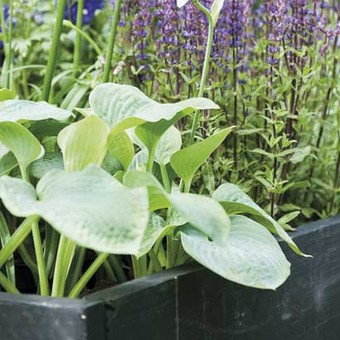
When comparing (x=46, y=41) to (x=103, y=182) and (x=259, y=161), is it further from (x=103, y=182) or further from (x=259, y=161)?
(x=103, y=182)

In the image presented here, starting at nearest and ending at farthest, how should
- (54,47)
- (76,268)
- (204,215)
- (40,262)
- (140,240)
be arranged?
(140,240)
(204,215)
(40,262)
(76,268)
(54,47)

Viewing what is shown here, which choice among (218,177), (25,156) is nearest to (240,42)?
(218,177)

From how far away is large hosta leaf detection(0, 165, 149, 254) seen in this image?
706mm

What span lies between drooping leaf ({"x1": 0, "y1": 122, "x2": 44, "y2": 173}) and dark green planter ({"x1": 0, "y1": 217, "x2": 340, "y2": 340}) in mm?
191

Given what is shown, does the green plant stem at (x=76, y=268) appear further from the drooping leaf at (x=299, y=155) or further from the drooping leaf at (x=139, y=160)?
the drooping leaf at (x=299, y=155)

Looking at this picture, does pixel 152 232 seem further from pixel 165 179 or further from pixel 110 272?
pixel 110 272

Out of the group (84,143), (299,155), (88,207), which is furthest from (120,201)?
(299,155)

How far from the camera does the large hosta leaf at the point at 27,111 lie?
3.08ft

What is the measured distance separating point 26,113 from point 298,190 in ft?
1.96

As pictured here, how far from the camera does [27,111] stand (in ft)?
3.17

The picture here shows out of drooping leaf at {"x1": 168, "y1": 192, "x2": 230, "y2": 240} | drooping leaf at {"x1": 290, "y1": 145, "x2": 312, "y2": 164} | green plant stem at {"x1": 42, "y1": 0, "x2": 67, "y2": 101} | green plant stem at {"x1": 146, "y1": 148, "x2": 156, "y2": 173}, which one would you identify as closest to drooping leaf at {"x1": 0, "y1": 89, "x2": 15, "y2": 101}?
green plant stem at {"x1": 42, "y1": 0, "x2": 67, "y2": 101}

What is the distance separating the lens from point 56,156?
3.51ft

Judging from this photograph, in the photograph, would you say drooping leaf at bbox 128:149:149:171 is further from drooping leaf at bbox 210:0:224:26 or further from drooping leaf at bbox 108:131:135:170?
drooping leaf at bbox 210:0:224:26

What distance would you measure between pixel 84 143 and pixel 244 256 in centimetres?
22
